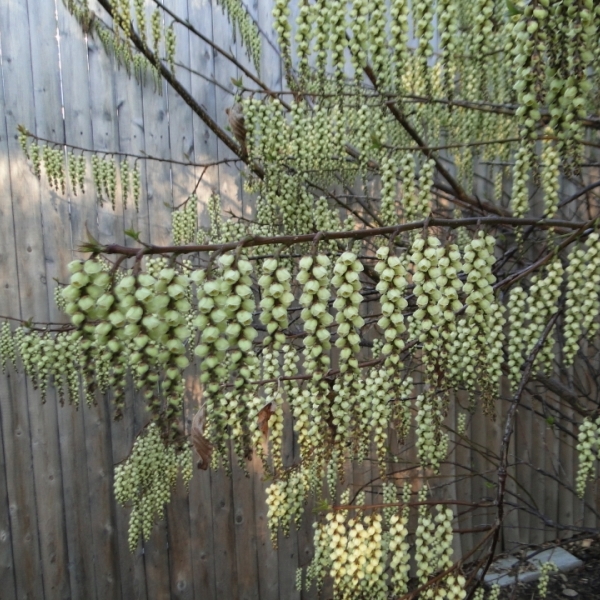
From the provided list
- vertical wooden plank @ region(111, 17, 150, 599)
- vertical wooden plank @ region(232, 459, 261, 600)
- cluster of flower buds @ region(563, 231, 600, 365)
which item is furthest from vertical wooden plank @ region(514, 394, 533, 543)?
vertical wooden plank @ region(111, 17, 150, 599)

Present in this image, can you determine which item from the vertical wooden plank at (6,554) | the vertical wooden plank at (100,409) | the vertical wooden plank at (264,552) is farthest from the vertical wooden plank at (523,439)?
the vertical wooden plank at (6,554)

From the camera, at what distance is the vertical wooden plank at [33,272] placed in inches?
119

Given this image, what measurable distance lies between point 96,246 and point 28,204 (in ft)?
8.47

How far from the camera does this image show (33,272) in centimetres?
310

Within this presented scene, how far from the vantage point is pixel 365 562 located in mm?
1657

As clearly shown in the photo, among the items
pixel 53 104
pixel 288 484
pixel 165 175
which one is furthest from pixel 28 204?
pixel 288 484

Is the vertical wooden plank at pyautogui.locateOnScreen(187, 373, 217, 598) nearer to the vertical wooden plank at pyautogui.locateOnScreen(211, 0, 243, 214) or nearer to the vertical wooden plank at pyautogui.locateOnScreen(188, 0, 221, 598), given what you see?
the vertical wooden plank at pyautogui.locateOnScreen(188, 0, 221, 598)

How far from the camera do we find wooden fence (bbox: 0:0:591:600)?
308 cm

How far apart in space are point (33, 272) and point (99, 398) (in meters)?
0.83

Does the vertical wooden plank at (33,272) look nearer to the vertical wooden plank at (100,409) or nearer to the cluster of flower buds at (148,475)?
the vertical wooden plank at (100,409)

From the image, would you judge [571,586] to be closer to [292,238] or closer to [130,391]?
[130,391]

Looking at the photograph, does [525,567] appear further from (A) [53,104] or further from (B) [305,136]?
(A) [53,104]

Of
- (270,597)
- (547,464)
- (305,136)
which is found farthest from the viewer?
(547,464)

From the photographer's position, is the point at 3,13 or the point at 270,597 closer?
the point at 3,13
